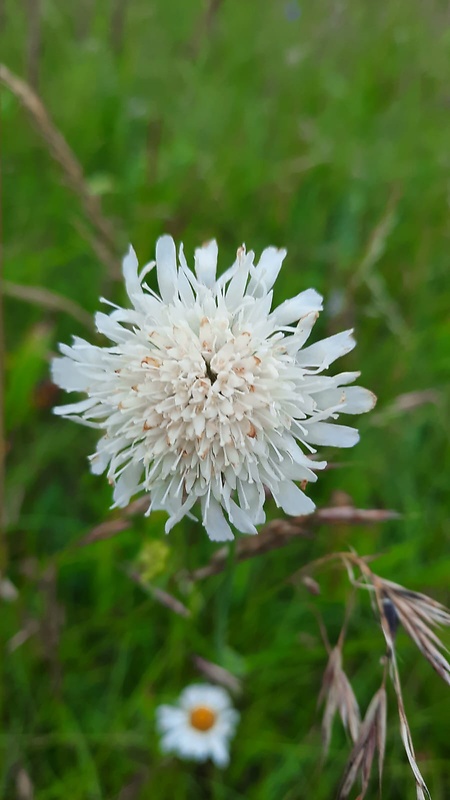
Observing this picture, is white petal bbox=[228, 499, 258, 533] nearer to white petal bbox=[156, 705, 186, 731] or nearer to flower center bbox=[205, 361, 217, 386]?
flower center bbox=[205, 361, 217, 386]

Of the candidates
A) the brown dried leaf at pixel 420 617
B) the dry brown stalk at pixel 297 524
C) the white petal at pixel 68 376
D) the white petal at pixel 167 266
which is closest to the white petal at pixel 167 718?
the dry brown stalk at pixel 297 524

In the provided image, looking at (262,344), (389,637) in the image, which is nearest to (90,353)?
(262,344)

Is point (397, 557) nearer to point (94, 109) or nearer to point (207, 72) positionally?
point (94, 109)

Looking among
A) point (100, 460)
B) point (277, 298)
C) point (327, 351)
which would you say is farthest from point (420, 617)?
point (277, 298)

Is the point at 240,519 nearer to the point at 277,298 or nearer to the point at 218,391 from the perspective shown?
the point at 218,391

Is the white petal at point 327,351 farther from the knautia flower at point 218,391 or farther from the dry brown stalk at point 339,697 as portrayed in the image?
the dry brown stalk at point 339,697

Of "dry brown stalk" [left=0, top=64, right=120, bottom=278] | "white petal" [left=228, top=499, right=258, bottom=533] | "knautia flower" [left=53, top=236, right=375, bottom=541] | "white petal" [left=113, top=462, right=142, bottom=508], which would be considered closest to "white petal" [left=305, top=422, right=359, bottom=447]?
"knautia flower" [left=53, top=236, right=375, bottom=541]
